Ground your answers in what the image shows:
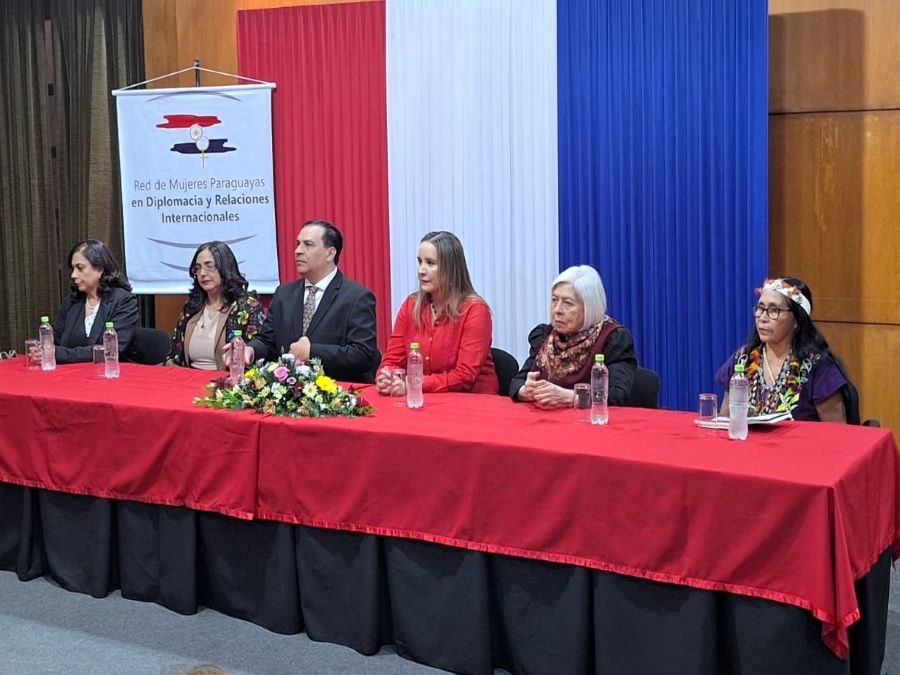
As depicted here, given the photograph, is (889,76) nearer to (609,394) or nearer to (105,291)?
(609,394)

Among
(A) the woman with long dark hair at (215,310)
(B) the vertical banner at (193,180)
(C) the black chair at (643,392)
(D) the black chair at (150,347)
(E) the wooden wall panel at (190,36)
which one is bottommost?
(C) the black chair at (643,392)

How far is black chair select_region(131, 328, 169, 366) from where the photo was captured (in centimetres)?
496

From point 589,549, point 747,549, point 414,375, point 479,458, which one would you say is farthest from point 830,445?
point 414,375

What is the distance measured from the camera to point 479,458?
9.57ft

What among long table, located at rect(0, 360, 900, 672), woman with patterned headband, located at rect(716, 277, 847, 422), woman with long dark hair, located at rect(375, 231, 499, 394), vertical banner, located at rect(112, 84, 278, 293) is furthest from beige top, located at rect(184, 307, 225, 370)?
woman with patterned headband, located at rect(716, 277, 847, 422)

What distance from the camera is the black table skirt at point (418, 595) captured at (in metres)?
2.61

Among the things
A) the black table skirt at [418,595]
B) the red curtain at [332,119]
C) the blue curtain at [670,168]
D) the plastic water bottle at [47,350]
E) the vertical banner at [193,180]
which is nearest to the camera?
the black table skirt at [418,595]

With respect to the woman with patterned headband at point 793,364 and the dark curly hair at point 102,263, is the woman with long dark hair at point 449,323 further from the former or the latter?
the dark curly hair at point 102,263

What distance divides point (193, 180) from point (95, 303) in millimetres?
1305

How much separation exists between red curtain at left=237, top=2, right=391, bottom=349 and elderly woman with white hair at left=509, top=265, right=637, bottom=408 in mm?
2416

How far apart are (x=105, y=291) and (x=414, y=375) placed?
2.24m

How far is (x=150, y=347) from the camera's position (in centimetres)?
500

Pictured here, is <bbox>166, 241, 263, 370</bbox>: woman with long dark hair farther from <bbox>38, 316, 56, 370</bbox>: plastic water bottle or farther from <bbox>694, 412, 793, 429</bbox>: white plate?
<bbox>694, 412, 793, 429</bbox>: white plate

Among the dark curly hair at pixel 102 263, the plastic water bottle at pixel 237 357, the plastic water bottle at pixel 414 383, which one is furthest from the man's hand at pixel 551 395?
the dark curly hair at pixel 102 263
